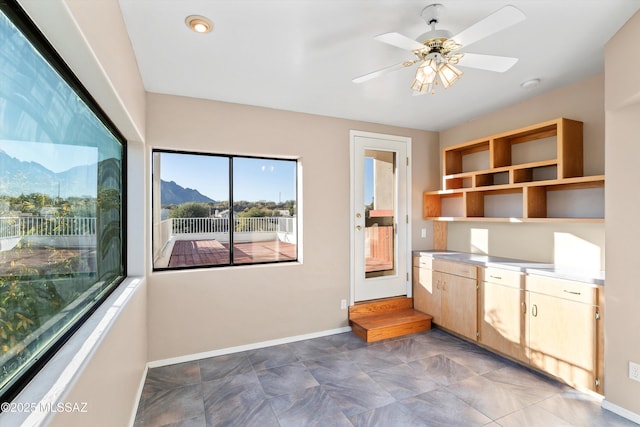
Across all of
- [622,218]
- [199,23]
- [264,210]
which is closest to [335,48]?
[199,23]

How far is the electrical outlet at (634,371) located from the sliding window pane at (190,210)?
3428 millimetres

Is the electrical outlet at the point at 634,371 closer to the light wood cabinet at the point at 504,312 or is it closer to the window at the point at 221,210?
the light wood cabinet at the point at 504,312

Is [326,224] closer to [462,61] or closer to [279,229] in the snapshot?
[279,229]

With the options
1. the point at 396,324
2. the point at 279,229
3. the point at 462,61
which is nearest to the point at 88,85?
the point at 462,61

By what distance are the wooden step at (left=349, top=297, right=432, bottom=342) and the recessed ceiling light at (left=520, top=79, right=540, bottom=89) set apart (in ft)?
8.96

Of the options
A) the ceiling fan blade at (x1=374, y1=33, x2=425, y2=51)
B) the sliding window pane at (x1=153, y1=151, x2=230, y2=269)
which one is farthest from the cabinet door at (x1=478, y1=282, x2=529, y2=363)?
the sliding window pane at (x1=153, y1=151, x2=230, y2=269)

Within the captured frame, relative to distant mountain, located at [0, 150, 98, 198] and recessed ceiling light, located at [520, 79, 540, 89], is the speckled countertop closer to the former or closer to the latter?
recessed ceiling light, located at [520, 79, 540, 89]

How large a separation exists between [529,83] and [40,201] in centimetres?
362

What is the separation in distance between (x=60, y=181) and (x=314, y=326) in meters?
2.92

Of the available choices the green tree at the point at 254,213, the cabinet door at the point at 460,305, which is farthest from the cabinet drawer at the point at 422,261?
the green tree at the point at 254,213

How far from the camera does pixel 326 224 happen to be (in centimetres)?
365

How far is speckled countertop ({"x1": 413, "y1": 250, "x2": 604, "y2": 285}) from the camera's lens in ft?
7.95

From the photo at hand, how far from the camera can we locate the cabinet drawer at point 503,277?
2858 millimetres

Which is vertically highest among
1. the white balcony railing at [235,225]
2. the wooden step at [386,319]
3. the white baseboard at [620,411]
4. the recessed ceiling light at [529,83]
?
the recessed ceiling light at [529,83]
